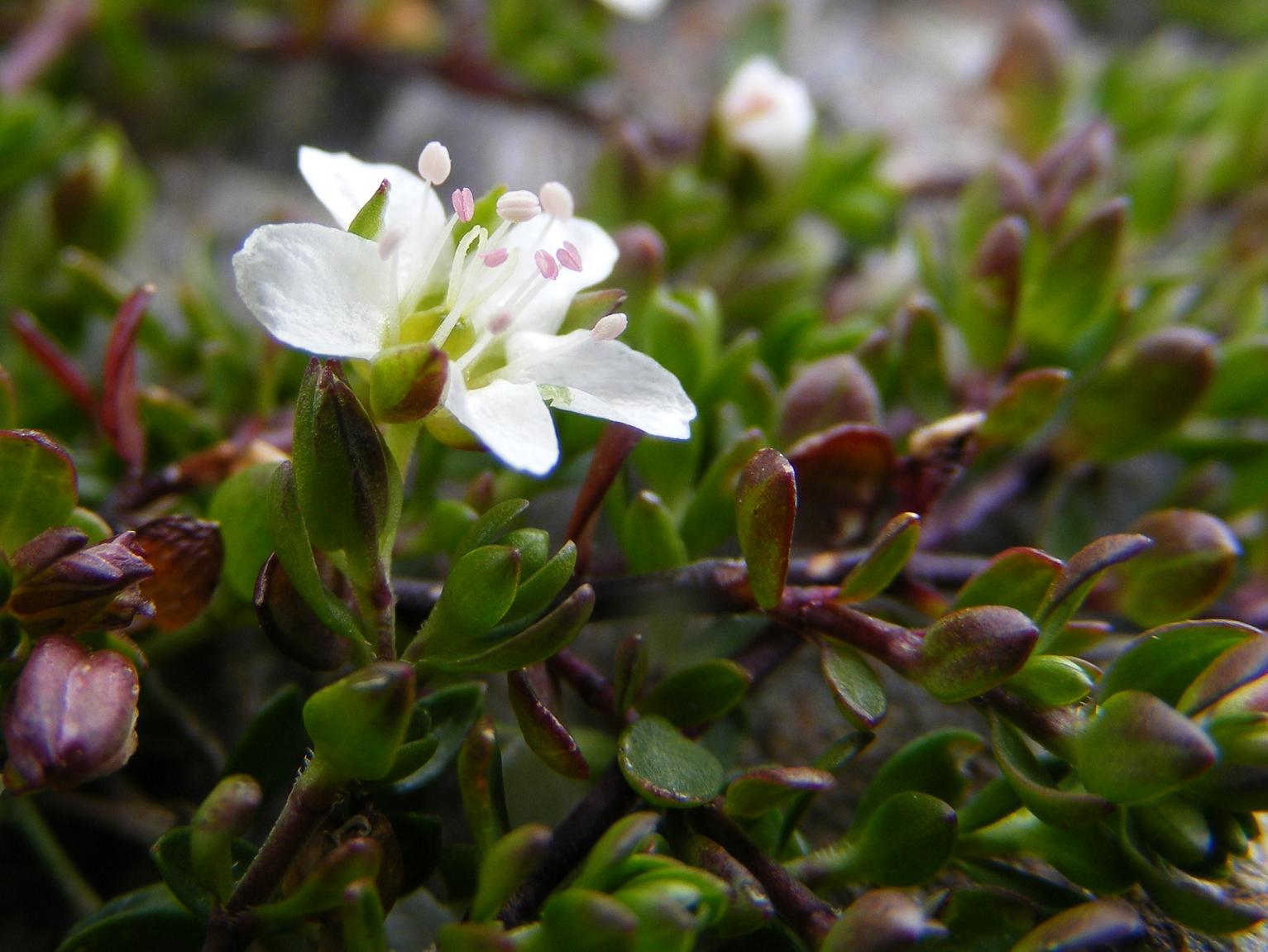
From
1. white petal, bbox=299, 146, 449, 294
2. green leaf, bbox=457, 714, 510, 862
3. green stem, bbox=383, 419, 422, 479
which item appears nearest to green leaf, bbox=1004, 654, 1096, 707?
green leaf, bbox=457, 714, 510, 862

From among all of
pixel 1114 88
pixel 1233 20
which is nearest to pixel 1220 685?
pixel 1114 88

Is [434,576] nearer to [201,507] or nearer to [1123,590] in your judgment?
[201,507]

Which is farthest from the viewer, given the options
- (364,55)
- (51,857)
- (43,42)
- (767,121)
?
(364,55)

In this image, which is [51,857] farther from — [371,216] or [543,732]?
[371,216]

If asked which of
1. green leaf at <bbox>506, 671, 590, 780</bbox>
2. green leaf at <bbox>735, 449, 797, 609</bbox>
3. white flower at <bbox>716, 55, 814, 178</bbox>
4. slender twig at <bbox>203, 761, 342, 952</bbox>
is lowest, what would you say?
slender twig at <bbox>203, 761, 342, 952</bbox>

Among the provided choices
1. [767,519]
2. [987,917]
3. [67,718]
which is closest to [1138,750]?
[987,917]

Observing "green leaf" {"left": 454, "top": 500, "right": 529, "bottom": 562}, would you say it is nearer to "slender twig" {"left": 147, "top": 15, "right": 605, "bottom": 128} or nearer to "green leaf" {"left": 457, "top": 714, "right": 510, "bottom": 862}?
"green leaf" {"left": 457, "top": 714, "right": 510, "bottom": 862}
